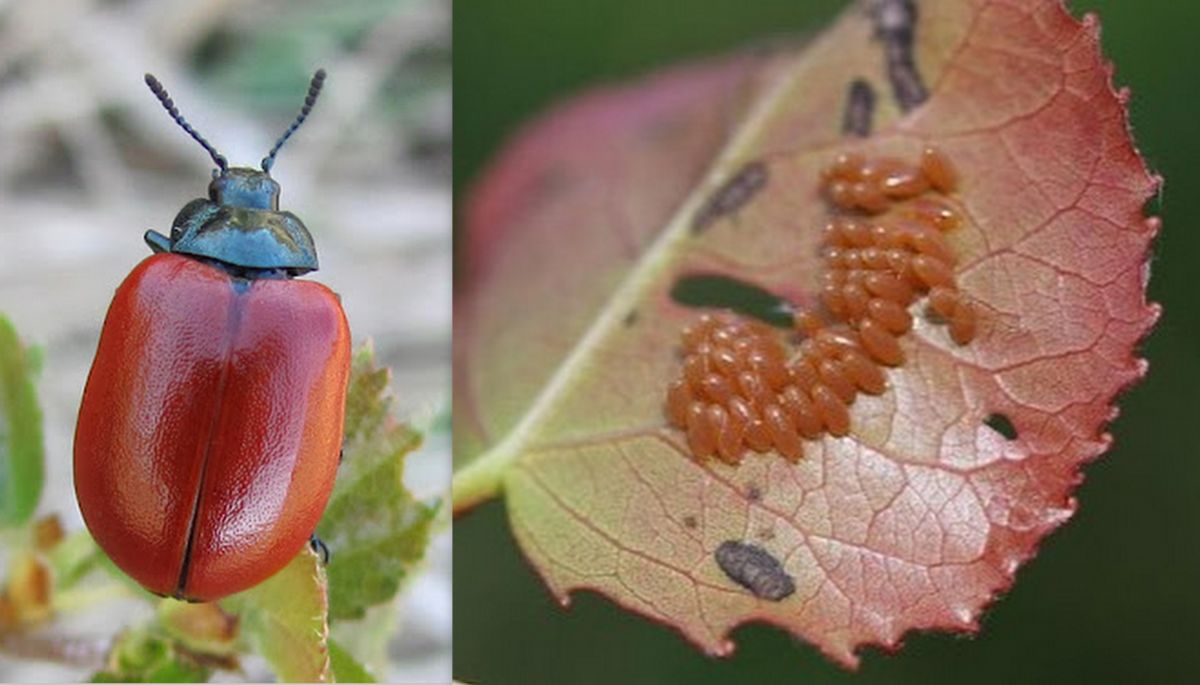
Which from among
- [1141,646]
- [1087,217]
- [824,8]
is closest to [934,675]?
[1141,646]

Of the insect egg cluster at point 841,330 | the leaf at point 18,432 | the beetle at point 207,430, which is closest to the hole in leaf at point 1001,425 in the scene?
the insect egg cluster at point 841,330

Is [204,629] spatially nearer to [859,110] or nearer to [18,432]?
[18,432]

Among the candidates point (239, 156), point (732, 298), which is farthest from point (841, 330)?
point (239, 156)

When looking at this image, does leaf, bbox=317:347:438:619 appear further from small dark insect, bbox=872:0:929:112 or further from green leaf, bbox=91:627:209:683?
small dark insect, bbox=872:0:929:112

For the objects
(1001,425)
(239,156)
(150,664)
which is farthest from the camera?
(239,156)

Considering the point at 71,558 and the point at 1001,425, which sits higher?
the point at 1001,425

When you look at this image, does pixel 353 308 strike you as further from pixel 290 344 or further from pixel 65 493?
pixel 290 344
